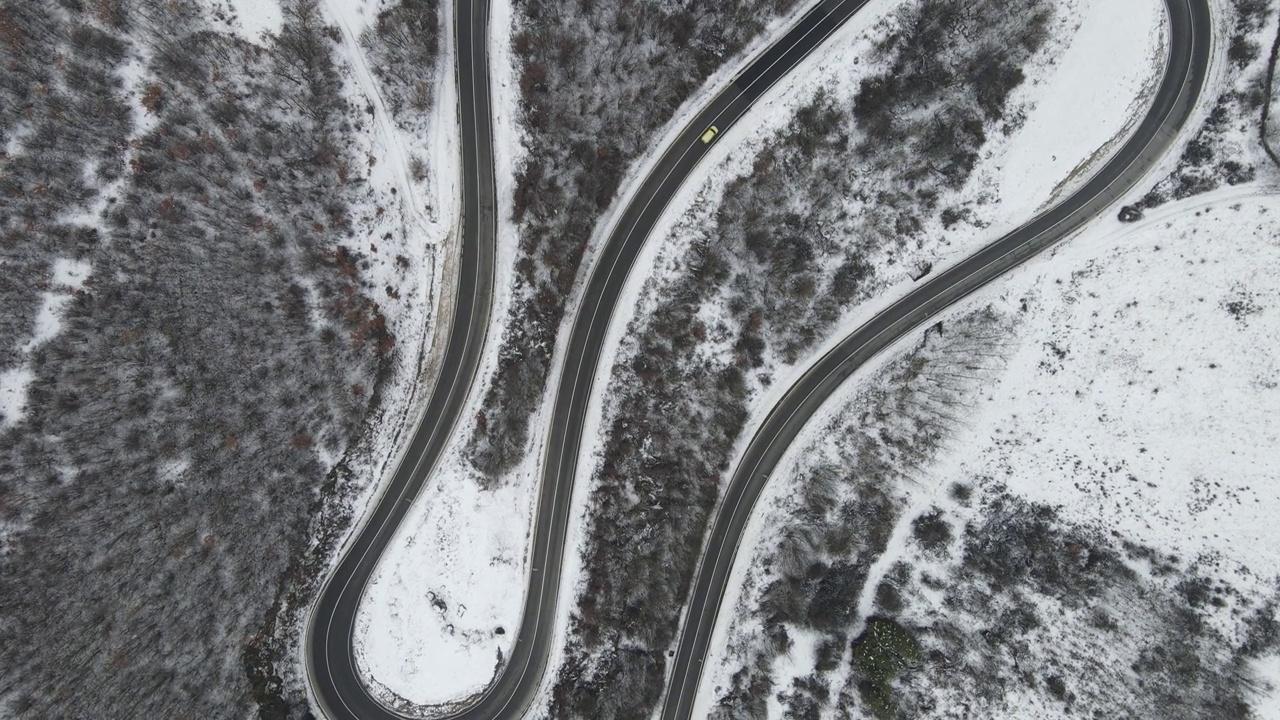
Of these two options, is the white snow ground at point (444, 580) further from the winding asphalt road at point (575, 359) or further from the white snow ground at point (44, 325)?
the white snow ground at point (44, 325)

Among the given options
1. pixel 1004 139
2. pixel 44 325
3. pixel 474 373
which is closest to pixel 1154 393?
pixel 1004 139

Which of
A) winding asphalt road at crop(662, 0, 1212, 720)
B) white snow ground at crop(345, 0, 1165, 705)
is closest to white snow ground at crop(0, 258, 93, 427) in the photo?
white snow ground at crop(345, 0, 1165, 705)

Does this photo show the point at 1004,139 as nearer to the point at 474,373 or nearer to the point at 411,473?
the point at 474,373

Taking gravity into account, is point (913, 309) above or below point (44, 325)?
above

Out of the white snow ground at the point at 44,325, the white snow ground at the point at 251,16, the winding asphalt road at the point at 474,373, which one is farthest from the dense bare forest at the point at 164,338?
the winding asphalt road at the point at 474,373

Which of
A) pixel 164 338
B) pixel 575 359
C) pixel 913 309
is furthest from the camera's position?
pixel 575 359
